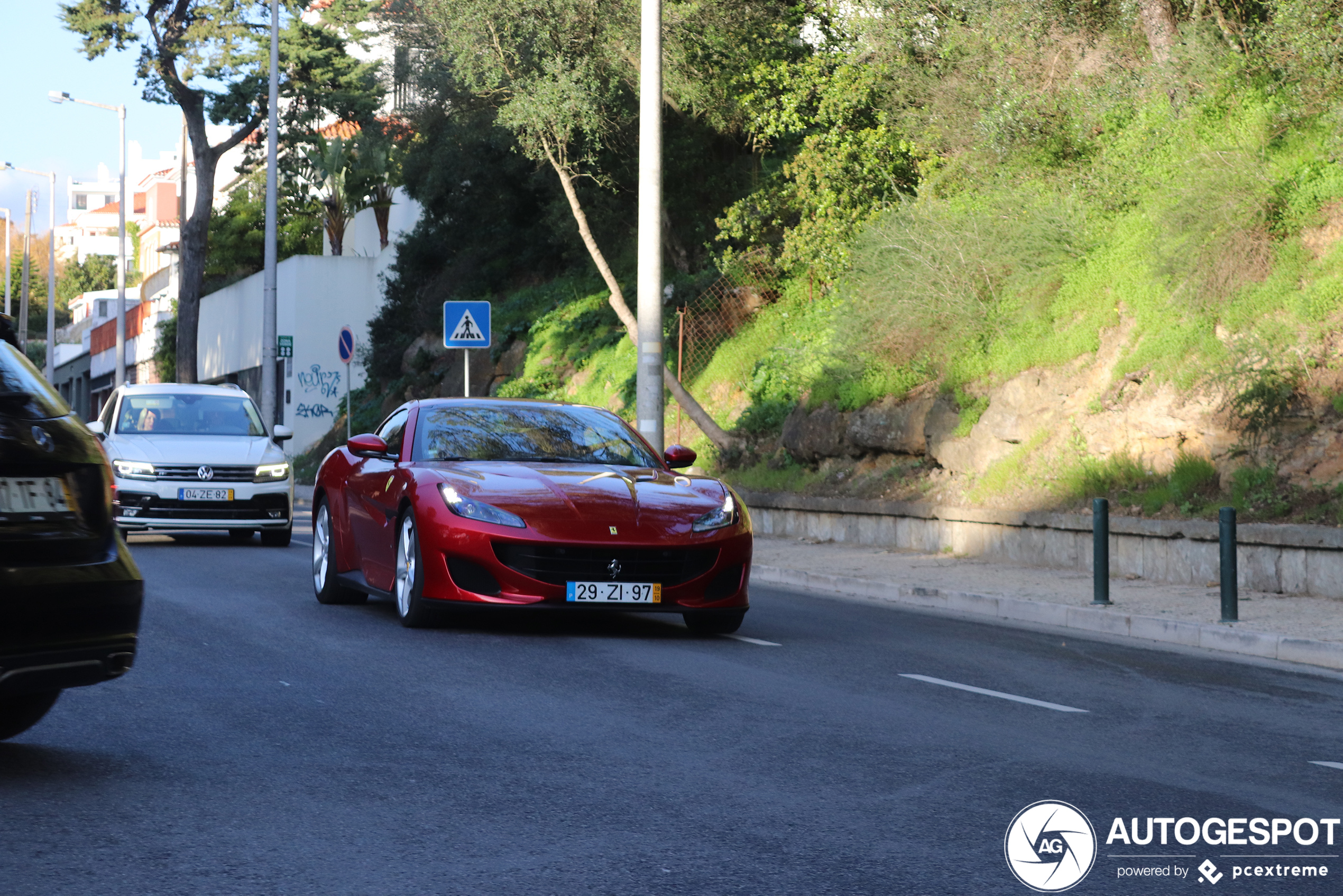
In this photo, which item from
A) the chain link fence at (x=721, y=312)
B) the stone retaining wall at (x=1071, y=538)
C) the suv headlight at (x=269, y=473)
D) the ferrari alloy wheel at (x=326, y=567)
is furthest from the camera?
the chain link fence at (x=721, y=312)

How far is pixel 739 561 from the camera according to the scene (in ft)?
32.3

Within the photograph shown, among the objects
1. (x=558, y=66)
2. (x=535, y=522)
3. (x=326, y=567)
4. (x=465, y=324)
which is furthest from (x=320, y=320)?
(x=535, y=522)

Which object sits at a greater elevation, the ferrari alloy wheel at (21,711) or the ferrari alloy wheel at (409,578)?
the ferrari alloy wheel at (409,578)

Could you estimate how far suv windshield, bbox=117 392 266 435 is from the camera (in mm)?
18078

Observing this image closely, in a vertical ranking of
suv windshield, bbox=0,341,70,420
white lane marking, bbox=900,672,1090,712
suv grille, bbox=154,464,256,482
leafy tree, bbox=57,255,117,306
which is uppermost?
leafy tree, bbox=57,255,117,306

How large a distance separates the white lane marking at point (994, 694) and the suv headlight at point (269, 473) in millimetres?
10237

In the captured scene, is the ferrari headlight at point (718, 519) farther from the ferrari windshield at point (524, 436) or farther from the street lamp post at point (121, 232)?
the street lamp post at point (121, 232)

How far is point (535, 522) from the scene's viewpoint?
932 centimetres

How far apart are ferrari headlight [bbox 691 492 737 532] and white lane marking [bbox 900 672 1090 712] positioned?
160 cm

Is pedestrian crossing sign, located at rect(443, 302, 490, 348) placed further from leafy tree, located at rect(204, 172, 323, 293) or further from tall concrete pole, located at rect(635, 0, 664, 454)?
leafy tree, located at rect(204, 172, 323, 293)

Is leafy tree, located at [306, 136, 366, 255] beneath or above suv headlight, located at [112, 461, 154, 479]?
above

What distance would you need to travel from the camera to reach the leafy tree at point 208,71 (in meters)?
43.2

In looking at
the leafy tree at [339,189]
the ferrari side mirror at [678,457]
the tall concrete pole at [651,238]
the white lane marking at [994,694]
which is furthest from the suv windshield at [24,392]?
the leafy tree at [339,189]

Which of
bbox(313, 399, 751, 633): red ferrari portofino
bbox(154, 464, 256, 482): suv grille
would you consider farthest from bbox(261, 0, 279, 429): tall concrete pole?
bbox(313, 399, 751, 633): red ferrari portofino
